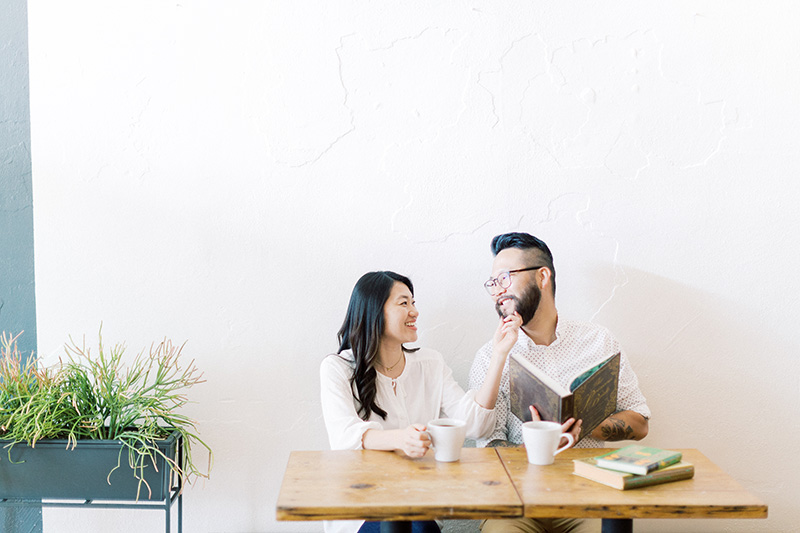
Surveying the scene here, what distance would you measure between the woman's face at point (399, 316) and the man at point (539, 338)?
0.88ft

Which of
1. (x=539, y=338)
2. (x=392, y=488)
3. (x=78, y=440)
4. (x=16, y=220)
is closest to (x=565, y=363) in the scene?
(x=539, y=338)

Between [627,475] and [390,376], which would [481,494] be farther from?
[390,376]

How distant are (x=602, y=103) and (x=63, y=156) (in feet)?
5.80

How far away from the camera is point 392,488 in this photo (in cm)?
146

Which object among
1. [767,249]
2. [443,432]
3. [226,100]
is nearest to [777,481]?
[767,249]

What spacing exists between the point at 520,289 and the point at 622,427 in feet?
1.63

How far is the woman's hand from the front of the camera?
165cm

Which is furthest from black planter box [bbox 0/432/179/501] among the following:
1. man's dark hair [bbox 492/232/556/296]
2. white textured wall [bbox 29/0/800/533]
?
man's dark hair [bbox 492/232/556/296]

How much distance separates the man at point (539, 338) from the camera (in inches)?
83.7

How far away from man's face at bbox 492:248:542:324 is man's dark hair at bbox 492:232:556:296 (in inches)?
0.9

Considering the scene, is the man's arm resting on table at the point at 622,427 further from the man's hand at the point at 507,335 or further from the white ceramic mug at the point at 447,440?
the white ceramic mug at the point at 447,440

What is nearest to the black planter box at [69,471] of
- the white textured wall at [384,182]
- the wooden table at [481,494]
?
the white textured wall at [384,182]

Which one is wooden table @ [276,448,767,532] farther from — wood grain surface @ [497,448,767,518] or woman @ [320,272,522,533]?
woman @ [320,272,522,533]

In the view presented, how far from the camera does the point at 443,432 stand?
1621 millimetres
